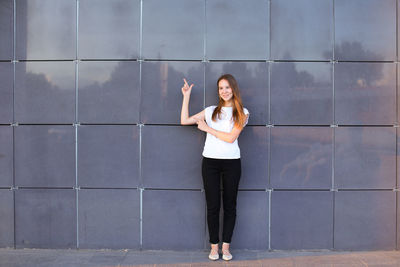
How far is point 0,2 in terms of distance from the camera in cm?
451

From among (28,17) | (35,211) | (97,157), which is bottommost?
(35,211)

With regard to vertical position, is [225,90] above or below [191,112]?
above

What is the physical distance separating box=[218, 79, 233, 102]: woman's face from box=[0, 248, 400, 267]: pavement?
1.83m

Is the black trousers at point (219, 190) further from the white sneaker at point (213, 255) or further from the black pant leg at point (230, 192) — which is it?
the white sneaker at point (213, 255)

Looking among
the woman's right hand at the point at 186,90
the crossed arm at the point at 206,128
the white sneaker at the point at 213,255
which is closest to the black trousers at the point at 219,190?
the white sneaker at the point at 213,255

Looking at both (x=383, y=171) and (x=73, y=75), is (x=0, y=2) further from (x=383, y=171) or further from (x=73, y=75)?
(x=383, y=171)

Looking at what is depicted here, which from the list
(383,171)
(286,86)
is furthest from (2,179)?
(383,171)

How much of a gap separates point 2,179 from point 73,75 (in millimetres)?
1542

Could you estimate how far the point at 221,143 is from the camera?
13.3ft

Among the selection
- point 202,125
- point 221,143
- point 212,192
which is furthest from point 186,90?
point 212,192

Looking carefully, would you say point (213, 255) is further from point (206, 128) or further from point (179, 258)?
point (206, 128)

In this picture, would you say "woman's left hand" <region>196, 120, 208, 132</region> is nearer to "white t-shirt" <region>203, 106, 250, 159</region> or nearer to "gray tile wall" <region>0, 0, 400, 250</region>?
"white t-shirt" <region>203, 106, 250, 159</region>

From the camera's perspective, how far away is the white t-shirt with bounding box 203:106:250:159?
4023mm

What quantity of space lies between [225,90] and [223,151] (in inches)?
26.6
